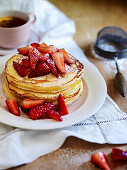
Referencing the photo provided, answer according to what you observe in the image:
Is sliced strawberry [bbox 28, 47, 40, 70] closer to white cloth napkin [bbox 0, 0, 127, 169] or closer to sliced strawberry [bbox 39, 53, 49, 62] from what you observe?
sliced strawberry [bbox 39, 53, 49, 62]

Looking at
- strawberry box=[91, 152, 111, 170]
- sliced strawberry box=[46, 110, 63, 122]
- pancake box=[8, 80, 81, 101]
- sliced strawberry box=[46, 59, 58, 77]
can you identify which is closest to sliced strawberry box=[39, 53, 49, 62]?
sliced strawberry box=[46, 59, 58, 77]

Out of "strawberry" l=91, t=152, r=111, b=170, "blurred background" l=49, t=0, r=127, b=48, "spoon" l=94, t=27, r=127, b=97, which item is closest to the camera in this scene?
"strawberry" l=91, t=152, r=111, b=170

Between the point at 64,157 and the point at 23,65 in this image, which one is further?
the point at 23,65

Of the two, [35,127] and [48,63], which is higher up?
[48,63]

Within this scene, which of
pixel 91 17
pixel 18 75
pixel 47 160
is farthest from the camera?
pixel 91 17

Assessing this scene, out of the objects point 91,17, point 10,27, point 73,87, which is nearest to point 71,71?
point 73,87

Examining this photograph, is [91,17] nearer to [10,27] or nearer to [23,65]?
[10,27]
